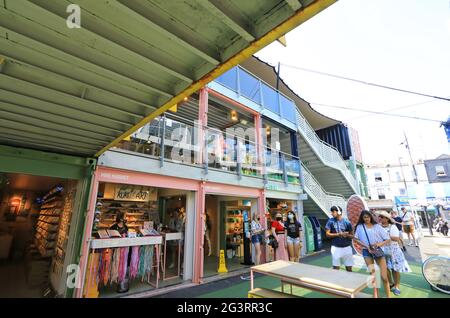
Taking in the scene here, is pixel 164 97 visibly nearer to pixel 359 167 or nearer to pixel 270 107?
pixel 270 107

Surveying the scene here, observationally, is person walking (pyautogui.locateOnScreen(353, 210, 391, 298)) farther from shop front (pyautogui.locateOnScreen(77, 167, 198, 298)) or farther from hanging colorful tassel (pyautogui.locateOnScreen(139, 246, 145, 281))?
hanging colorful tassel (pyautogui.locateOnScreen(139, 246, 145, 281))

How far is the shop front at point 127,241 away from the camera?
511 centimetres

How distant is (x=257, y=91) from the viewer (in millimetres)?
10359

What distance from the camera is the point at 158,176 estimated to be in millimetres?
6184

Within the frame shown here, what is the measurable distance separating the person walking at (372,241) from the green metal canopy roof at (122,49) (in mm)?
4811

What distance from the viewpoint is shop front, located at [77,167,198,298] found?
16.8 feet

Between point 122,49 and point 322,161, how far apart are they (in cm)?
1231

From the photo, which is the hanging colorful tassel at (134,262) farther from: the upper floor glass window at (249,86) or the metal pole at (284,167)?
the upper floor glass window at (249,86)

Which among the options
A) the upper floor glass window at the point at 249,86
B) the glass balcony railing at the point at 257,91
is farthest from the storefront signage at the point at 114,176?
the upper floor glass window at the point at 249,86

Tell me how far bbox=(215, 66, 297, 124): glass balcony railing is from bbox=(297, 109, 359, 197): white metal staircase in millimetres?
1021

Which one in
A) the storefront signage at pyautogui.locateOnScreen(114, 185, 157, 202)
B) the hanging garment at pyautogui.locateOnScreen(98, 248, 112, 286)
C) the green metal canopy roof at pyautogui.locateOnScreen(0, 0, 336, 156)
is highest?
the green metal canopy roof at pyautogui.locateOnScreen(0, 0, 336, 156)

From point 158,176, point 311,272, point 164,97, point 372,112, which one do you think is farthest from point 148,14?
point 372,112

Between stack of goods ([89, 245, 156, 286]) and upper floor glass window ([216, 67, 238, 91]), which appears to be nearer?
stack of goods ([89, 245, 156, 286])

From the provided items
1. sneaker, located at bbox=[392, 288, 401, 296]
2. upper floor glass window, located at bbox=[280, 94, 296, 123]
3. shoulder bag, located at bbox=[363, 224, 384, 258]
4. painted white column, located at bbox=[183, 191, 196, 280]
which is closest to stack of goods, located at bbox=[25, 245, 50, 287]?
painted white column, located at bbox=[183, 191, 196, 280]
